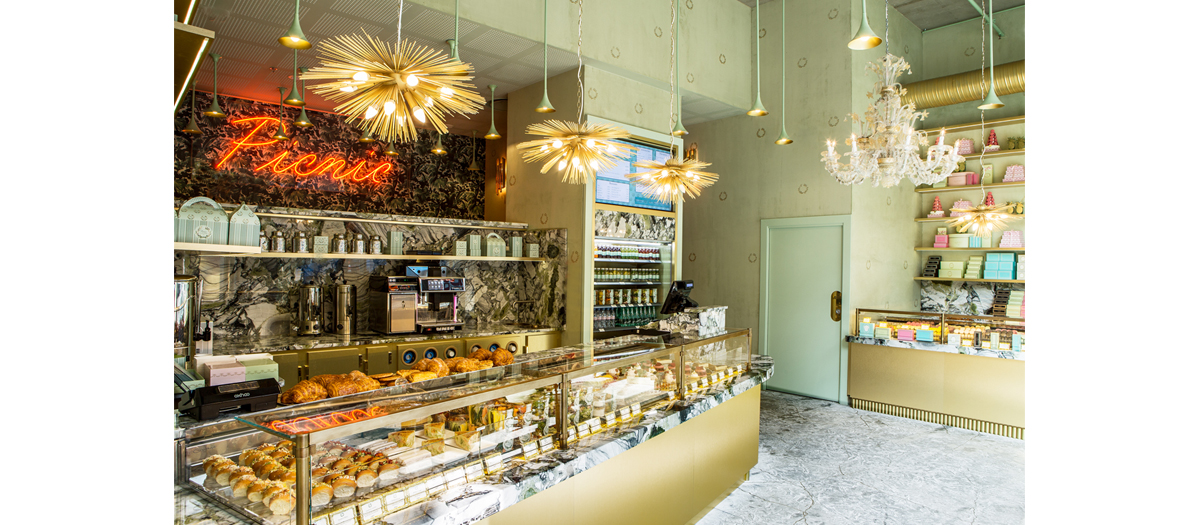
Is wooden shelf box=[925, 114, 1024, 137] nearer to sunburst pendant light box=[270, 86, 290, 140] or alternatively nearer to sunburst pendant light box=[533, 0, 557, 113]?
sunburst pendant light box=[533, 0, 557, 113]

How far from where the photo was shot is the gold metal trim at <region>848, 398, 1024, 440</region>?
531 cm

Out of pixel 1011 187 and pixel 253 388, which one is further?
pixel 1011 187

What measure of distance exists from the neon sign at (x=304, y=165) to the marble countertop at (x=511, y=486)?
18.2 feet

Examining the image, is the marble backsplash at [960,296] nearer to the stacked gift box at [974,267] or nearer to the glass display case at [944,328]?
Answer: the stacked gift box at [974,267]

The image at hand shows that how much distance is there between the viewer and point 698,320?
4.22 metres

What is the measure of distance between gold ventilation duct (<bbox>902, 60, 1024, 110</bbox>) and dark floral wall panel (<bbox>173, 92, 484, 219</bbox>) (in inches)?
228

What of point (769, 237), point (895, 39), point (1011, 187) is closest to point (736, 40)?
point (895, 39)

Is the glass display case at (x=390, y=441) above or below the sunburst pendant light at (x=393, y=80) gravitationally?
below

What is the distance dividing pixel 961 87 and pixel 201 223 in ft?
24.4

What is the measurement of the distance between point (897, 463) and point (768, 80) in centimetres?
463

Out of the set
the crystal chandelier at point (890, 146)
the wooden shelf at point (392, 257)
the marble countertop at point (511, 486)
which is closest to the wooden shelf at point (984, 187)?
the crystal chandelier at point (890, 146)

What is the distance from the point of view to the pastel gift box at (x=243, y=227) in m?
4.05
